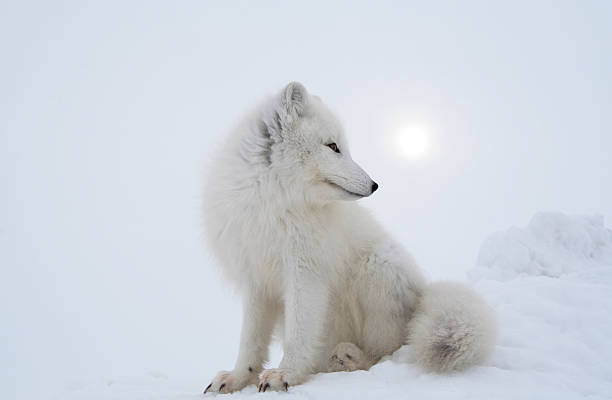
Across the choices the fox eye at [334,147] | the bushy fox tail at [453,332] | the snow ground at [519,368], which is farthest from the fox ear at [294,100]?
the snow ground at [519,368]

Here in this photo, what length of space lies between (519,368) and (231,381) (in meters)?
1.75

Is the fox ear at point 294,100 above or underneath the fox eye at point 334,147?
above

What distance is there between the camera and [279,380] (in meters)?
2.44

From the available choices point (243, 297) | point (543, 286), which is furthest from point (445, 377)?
point (543, 286)

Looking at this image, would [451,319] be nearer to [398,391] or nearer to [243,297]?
[398,391]

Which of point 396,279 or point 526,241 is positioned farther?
point 526,241

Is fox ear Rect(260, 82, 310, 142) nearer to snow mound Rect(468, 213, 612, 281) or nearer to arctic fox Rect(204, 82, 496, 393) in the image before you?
arctic fox Rect(204, 82, 496, 393)

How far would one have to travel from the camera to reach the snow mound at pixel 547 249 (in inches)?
216

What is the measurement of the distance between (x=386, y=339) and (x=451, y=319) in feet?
1.69

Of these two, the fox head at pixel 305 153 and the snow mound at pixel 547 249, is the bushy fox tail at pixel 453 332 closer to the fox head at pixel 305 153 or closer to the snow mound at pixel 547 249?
the fox head at pixel 305 153

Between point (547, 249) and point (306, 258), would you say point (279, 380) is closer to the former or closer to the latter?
point (306, 258)

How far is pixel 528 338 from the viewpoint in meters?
2.80

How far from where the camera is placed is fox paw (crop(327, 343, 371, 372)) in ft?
9.03

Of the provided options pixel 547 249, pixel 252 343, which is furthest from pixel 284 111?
pixel 547 249
